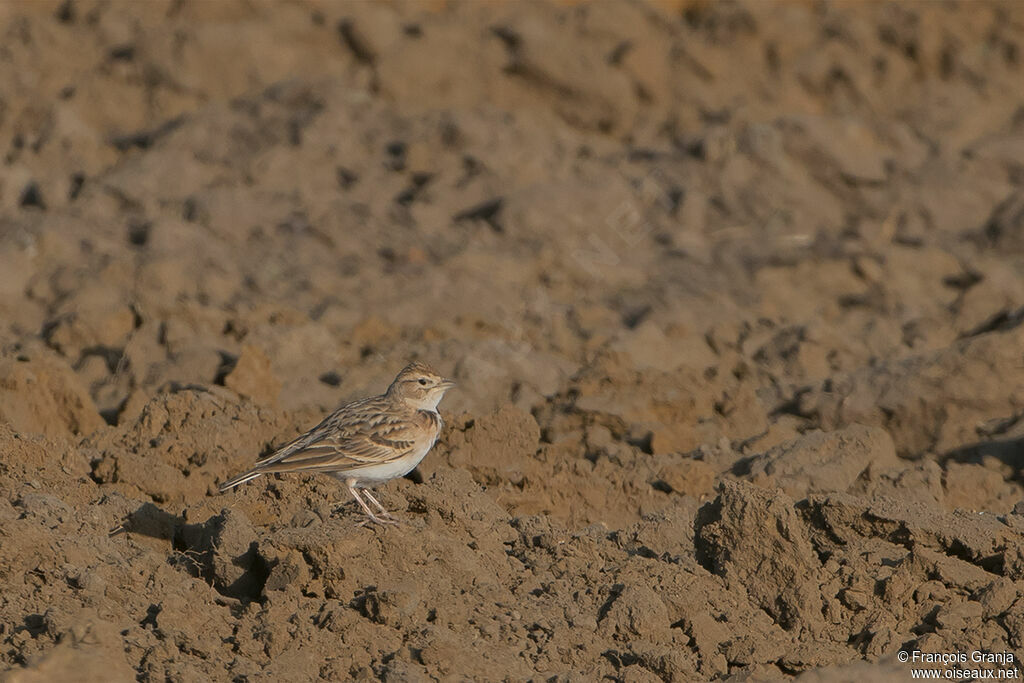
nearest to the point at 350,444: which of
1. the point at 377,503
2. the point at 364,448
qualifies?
the point at 364,448

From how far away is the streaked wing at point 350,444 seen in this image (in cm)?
580

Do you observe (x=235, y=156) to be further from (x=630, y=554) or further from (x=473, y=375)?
(x=630, y=554)

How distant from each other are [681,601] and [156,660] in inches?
76.3

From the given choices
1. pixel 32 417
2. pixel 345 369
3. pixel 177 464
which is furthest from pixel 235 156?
pixel 177 464

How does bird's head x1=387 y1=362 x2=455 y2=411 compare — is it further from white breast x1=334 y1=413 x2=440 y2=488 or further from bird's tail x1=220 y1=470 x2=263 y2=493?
bird's tail x1=220 y1=470 x2=263 y2=493

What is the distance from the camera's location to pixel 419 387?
6.55 m

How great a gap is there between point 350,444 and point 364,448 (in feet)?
0.20

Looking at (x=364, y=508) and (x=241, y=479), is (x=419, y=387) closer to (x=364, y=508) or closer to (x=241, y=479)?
(x=364, y=508)

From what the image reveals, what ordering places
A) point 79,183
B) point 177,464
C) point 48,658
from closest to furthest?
point 48,658 < point 177,464 < point 79,183

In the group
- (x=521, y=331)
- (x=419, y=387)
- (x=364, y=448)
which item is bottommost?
(x=521, y=331)

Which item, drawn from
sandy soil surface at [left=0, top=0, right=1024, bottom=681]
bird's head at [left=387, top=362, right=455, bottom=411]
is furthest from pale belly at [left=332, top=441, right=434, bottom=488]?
bird's head at [left=387, top=362, right=455, bottom=411]

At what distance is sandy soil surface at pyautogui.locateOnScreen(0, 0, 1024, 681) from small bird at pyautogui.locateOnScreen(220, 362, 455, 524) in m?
0.20

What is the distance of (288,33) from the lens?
623 inches

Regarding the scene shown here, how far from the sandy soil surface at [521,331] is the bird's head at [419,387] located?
16.0 inches
